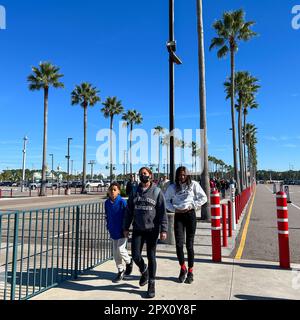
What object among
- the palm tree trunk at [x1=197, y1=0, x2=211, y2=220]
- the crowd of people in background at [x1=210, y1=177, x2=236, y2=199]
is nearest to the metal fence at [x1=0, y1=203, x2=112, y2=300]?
the palm tree trunk at [x1=197, y1=0, x2=211, y2=220]

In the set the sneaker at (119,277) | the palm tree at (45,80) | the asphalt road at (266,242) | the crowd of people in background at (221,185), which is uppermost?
the palm tree at (45,80)

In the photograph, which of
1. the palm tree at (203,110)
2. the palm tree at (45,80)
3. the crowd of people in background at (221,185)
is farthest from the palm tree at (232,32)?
the palm tree at (45,80)

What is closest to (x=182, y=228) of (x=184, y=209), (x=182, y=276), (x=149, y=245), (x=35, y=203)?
(x=184, y=209)

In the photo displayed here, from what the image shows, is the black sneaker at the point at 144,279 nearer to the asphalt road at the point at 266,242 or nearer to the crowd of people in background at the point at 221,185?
the asphalt road at the point at 266,242

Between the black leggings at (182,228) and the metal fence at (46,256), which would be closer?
the metal fence at (46,256)

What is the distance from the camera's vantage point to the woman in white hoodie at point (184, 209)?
5402mm

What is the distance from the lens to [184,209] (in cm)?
539

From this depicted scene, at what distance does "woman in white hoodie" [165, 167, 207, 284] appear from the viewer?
5.40 m

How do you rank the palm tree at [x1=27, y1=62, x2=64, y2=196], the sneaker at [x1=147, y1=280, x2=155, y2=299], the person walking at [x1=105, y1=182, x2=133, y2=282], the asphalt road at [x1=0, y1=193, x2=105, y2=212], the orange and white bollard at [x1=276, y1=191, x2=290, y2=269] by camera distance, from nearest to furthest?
the sneaker at [x1=147, y1=280, x2=155, y2=299] < the person walking at [x1=105, y1=182, x2=133, y2=282] < the orange and white bollard at [x1=276, y1=191, x2=290, y2=269] < the asphalt road at [x1=0, y1=193, x2=105, y2=212] < the palm tree at [x1=27, y1=62, x2=64, y2=196]

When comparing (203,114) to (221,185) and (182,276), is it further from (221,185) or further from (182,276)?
(221,185)

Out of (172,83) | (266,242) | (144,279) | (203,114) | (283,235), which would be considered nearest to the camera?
(144,279)

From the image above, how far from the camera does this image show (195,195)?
219 inches

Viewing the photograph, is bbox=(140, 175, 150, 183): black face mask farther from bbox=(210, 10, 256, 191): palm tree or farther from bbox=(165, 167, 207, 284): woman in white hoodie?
bbox=(210, 10, 256, 191): palm tree
